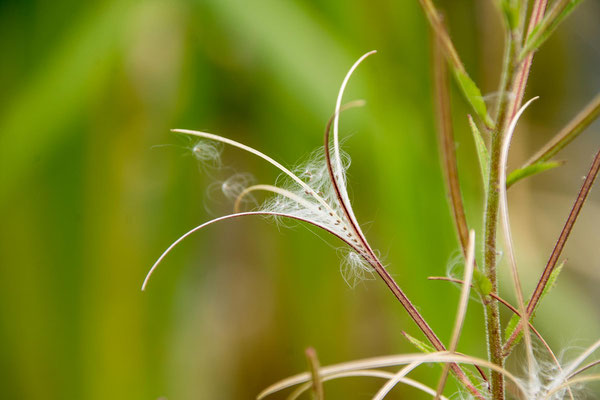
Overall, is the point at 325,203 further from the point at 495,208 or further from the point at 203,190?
the point at 203,190

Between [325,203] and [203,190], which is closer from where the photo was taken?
[325,203]

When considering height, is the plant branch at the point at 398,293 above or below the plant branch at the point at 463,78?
below

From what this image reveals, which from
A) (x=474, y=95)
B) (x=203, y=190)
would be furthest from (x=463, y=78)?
(x=203, y=190)

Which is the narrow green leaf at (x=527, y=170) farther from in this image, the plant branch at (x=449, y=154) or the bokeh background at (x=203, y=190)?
the bokeh background at (x=203, y=190)

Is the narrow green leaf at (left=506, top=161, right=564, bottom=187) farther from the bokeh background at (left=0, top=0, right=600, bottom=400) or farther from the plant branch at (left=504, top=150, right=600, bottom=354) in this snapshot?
the bokeh background at (left=0, top=0, right=600, bottom=400)

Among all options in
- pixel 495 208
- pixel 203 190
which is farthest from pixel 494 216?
pixel 203 190

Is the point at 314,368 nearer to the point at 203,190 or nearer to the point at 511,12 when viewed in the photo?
the point at 511,12

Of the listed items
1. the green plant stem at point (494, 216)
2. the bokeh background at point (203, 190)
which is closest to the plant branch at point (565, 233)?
the green plant stem at point (494, 216)

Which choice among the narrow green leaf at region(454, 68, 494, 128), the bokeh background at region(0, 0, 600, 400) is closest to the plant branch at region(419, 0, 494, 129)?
the narrow green leaf at region(454, 68, 494, 128)
